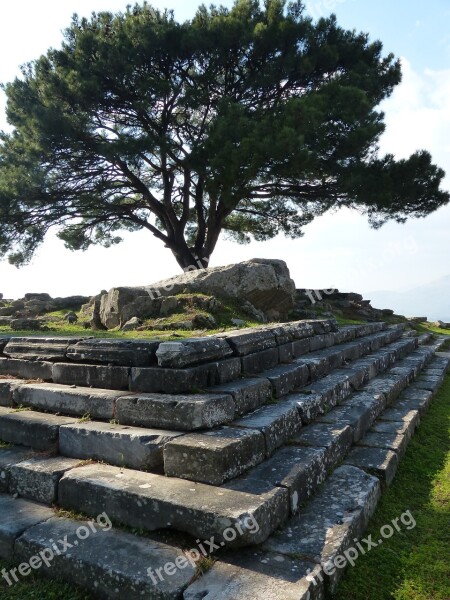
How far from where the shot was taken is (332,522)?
267 centimetres

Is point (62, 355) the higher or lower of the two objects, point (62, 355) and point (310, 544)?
the higher

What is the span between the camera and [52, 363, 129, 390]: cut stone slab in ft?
12.8

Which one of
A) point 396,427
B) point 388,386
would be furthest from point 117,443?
point 388,386

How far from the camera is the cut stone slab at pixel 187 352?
3629 millimetres

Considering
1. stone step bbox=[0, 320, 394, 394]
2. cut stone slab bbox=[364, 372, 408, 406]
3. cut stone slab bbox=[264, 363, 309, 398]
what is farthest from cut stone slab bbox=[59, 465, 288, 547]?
cut stone slab bbox=[364, 372, 408, 406]

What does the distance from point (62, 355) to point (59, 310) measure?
7236 mm

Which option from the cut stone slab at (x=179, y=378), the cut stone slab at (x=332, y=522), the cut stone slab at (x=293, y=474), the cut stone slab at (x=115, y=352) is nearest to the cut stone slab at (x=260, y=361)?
the cut stone slab at (x=179, y=378)

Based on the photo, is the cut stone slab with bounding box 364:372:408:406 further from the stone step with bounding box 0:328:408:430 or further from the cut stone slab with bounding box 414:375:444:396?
the stone step with bounding box 0:328:408:430

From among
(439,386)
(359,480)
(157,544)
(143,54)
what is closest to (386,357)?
(439,386)

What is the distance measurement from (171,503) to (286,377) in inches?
80.4

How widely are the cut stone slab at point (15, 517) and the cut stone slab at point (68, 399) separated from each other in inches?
31.8

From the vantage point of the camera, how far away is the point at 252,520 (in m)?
2.36

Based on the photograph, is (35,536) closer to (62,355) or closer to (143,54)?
(62,355)

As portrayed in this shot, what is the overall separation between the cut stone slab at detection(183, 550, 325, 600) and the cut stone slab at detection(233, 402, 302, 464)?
0.96 metres
